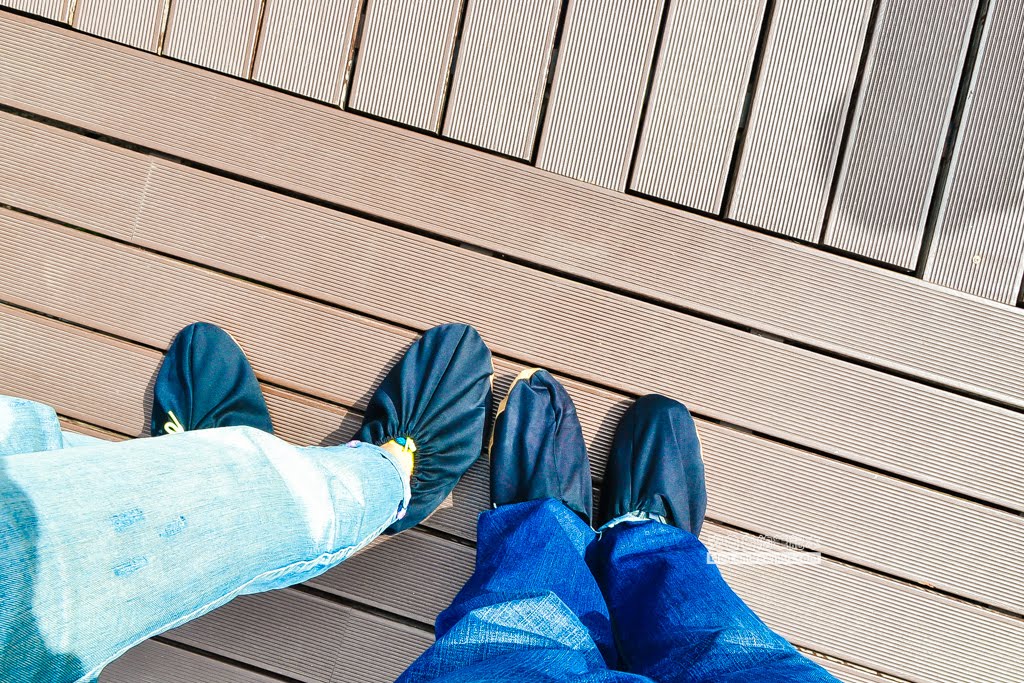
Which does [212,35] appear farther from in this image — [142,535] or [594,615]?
[594,615]

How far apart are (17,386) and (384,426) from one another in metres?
0.78

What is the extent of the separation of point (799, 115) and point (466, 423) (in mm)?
897

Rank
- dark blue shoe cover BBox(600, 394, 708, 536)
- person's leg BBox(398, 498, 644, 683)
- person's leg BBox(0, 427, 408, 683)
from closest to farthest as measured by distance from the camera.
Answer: person's leg BBox(0, 427, 408, 683)
person's leg BBox(398, 498, 644, 683)
dark blue shoe cover BBox(600, 394, 708, 536)

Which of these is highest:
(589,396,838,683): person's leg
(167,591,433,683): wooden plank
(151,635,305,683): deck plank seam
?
(589,396,838,683): person's leg

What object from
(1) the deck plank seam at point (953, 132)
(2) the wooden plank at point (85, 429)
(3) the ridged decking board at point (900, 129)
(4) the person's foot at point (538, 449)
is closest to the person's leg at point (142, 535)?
(4) the person's foot at point (538, 449)

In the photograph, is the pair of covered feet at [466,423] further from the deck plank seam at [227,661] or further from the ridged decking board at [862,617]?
the deck plank seam at [227,661]

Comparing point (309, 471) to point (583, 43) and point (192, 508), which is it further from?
point (583, 43)

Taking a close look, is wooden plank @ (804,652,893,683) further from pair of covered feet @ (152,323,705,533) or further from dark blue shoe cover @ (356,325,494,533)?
dark blue shoe cover @ (356,325,494,533)

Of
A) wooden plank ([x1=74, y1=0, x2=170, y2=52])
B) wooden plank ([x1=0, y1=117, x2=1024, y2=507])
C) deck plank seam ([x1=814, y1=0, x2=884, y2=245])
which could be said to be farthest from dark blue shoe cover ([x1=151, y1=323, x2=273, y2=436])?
deck plank seam ([x1=814, y1=0, x2=884, y2=245])

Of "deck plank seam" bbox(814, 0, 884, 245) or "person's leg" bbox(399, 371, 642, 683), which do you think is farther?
"deck plank seam" bbox(814, 0, 884, 245)

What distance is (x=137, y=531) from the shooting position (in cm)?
66

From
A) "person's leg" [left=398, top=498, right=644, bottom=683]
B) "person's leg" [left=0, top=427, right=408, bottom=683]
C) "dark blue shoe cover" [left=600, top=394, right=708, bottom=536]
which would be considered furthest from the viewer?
"dark blue shoe cover" [left=600, top=394, right=708, bottom=536]

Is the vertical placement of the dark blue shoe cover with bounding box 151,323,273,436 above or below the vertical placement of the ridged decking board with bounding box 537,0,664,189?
below

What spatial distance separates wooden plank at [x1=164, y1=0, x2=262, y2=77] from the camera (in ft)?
3.97
